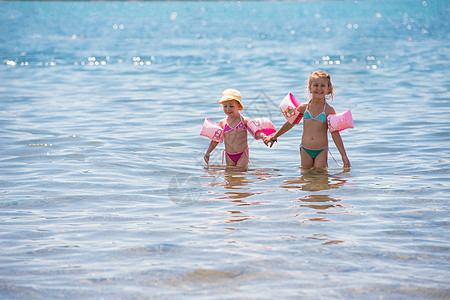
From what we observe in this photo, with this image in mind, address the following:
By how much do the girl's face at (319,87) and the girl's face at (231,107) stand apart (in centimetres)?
102

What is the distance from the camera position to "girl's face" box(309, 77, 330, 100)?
Answer: 7.18 metres

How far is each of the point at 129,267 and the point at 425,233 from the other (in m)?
2.58

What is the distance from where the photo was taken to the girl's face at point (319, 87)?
7180mm

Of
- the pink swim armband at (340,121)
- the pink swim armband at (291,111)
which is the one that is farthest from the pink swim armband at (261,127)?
the pink swim armband at (340,121)

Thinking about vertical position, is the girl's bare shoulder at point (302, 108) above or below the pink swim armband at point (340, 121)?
above

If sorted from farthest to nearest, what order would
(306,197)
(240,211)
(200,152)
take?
(200,152) < (306,197) < (240,211)

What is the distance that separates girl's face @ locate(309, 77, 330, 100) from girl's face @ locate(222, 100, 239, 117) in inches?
40.3

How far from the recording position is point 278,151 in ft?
31.2

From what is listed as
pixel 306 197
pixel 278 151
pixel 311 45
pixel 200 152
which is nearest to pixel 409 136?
pixel 278 151

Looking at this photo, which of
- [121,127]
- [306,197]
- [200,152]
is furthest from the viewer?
[121,127]

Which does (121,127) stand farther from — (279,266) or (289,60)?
(289,60)

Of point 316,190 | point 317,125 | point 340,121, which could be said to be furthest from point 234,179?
point 340,121

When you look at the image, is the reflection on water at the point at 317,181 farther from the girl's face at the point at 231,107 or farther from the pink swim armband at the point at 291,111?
the girl's face at the point at 231,107

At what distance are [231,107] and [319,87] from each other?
1218 millimetres
